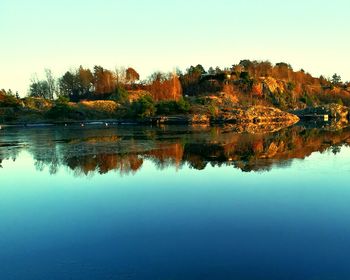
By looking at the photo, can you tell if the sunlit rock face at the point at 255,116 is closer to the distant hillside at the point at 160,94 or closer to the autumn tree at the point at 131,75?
the distant hillside at the point at 160,94

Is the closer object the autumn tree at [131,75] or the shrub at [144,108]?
the shrub at [144,108]

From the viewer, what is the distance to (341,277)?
8.61m

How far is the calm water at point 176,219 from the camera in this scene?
9289 millimetres

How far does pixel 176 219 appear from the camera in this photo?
13.0 meters

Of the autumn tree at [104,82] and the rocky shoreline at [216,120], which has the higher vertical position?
the autumn tree at [104,82]

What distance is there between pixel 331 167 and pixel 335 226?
1135 cm

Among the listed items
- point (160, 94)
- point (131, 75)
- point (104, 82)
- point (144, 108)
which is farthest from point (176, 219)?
point (131, 75)

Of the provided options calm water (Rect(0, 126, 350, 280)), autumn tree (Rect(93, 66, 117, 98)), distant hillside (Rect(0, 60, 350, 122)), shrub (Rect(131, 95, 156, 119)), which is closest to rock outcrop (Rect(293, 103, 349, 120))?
distant hillside (Rect(0, 60, 350, 122))

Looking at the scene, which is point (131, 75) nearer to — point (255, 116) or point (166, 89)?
point (166, 89)

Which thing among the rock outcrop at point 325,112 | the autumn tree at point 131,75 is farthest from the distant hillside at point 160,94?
the rock outcrop at point 325,112

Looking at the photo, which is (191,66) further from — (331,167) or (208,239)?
(208,239)

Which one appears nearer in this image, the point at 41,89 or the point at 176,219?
the point at 176,219

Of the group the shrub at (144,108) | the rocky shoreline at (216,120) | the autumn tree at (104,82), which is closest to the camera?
the rocky shoreline at (216,120)

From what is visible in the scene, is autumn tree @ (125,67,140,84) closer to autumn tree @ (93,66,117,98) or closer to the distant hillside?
the distant hillside
